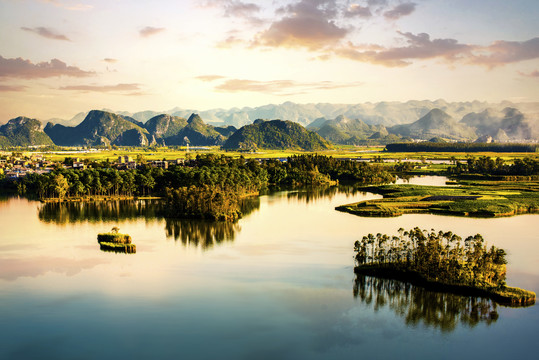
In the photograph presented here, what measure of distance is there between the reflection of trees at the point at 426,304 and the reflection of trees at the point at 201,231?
20132mm

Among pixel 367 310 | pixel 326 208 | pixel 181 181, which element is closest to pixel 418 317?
pixel 367 310

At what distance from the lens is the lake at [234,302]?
27.0 metres

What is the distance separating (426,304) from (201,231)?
101ft

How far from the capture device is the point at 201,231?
56.5 meters

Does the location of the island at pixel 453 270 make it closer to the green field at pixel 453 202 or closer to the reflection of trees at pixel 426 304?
the reflection of trees at pixel 426 304

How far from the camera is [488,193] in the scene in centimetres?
8662

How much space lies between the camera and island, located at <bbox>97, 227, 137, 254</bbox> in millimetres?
47750

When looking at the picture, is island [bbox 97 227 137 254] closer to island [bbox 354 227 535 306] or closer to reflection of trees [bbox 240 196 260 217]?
reflection of trees [bbox 240 196 260 217]

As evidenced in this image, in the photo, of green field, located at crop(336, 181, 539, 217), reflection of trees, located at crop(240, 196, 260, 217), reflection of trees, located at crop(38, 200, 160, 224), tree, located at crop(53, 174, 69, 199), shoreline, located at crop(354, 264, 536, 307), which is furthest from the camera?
tree, located at crop(53, 174, 69, 199)

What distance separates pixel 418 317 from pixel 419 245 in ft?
29.7

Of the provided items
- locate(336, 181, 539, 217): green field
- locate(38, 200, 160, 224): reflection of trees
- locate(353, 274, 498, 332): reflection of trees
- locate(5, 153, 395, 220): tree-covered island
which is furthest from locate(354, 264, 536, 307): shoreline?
Answer: locate(38, 200, 160, 224): reflection of trees

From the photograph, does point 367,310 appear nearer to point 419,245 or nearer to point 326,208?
point 419,245

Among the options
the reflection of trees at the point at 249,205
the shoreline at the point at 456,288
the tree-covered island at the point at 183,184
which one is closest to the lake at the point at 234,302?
the shoreline at the point at 456,288

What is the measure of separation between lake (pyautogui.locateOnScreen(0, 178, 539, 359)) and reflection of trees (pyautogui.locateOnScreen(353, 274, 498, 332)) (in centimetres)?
14
